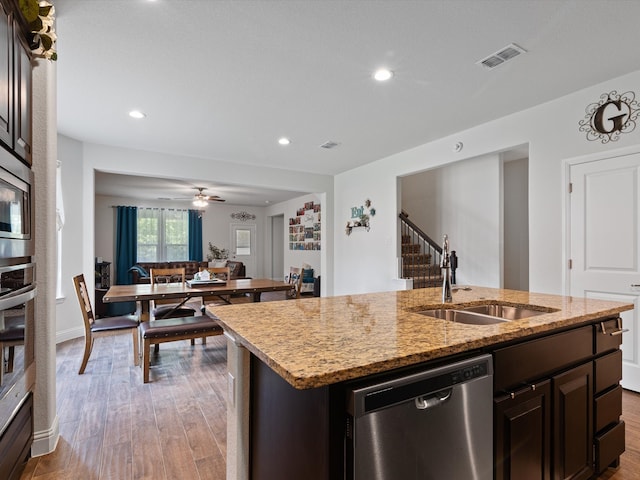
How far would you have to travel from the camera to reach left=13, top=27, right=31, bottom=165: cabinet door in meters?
1.58

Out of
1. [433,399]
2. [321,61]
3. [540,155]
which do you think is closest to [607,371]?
[433,399]

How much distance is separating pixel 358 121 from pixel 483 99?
4.23 feet

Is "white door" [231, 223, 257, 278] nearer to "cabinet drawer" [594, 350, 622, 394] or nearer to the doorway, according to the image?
the doorway

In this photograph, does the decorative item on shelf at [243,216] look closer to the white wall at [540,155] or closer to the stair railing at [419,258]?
the stair railing at [419,258]

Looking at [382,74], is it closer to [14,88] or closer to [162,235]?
[14,88]

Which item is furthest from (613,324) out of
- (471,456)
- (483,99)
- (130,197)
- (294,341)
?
(130,197)

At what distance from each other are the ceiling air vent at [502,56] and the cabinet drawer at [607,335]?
1.90 meters

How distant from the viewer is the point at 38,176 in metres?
1.92

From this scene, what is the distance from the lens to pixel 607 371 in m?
1.77

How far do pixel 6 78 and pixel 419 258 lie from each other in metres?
5.90

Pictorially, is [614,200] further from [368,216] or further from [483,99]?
[368,216]

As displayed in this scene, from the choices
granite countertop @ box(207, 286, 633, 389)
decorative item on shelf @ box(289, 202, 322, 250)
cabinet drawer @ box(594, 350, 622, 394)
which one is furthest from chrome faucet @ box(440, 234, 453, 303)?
decorative item on shelf @ box(289, 202, 322, 250)

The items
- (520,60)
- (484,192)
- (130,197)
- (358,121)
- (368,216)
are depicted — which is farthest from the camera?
(130,197)

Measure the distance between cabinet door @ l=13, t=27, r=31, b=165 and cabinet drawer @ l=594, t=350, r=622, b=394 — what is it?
291 cm
